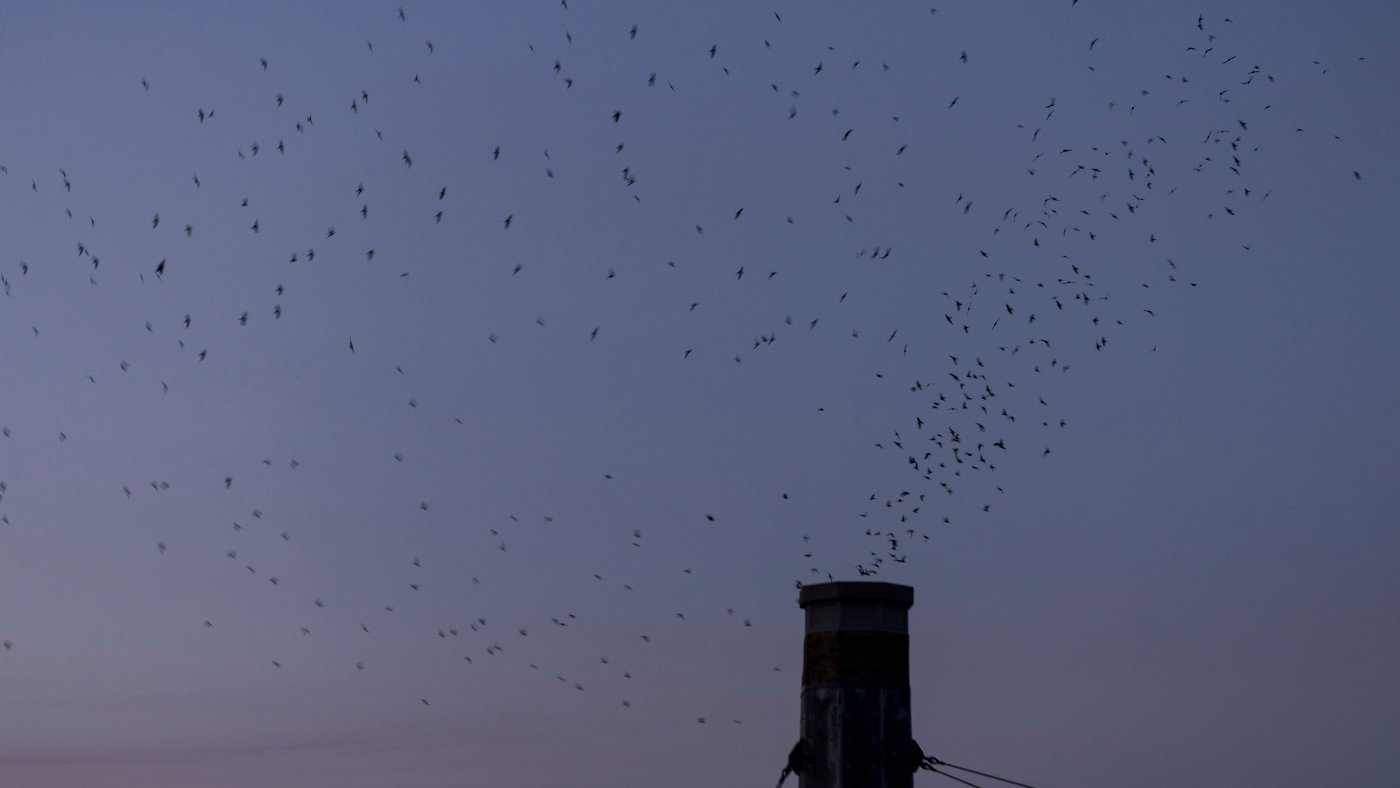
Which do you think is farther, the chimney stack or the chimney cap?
the chimney cap

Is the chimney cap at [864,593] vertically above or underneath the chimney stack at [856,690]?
above

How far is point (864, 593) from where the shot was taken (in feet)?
48.2

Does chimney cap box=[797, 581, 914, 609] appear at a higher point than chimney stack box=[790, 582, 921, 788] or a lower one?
higher

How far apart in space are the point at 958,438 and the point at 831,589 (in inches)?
318

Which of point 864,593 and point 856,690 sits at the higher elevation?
point 864,593

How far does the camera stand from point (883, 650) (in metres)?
14.6

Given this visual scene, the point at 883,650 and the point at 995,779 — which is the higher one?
the point at 883,650

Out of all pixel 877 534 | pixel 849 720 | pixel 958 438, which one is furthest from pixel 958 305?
pixel 849 720

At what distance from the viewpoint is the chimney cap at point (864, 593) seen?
48.2 feet

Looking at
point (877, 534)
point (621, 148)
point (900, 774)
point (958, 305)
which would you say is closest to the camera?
point (900, 774)

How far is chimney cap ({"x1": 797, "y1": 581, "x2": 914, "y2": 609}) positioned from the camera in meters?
14.7

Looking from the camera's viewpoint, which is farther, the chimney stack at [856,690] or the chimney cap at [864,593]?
the chimney cap at [864,593]

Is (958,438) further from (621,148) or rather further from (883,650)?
(883,650)

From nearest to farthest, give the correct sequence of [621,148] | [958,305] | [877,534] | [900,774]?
[900,774] → [877,534] → [958,305] → [621,148]
